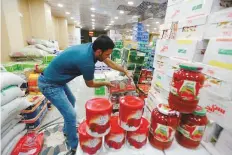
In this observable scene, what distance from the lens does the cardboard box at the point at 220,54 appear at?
0.87 metres

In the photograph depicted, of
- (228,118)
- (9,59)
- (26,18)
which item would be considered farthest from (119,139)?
(26,18)

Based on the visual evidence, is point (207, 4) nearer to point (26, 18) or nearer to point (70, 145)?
point (70, 145)

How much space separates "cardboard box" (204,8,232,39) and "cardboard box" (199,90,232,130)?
1.44 ft

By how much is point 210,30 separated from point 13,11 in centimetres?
430

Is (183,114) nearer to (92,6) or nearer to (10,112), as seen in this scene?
(10,112)

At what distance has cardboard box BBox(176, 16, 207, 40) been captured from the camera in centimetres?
110

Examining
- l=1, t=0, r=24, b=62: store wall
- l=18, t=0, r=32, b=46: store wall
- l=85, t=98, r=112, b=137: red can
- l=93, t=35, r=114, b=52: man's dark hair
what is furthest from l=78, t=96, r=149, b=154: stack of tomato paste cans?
l=18, t=0, r=32, b=46: store wall

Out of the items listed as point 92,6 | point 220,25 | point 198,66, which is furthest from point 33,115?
point 92,6

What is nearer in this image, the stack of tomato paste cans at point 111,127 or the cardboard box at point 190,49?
the stack of tomato paste cans at point 111,127

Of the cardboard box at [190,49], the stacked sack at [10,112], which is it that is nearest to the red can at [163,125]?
the cardboard box at [190,49]

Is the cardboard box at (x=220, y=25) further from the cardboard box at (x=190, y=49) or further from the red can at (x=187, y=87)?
the red can at (x=187, y=87)

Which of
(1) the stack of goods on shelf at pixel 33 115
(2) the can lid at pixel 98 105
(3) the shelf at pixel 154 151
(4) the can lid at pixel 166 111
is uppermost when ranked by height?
(2) the can lid at pixel 98 105

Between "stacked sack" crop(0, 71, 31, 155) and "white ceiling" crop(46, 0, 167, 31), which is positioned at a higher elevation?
"white ceiling" crop(46, 0, 167, 31)

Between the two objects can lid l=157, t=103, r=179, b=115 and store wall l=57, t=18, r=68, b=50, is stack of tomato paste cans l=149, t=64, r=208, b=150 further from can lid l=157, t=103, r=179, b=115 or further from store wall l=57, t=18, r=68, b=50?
store wall l=57, t=18, r=68, b=50
